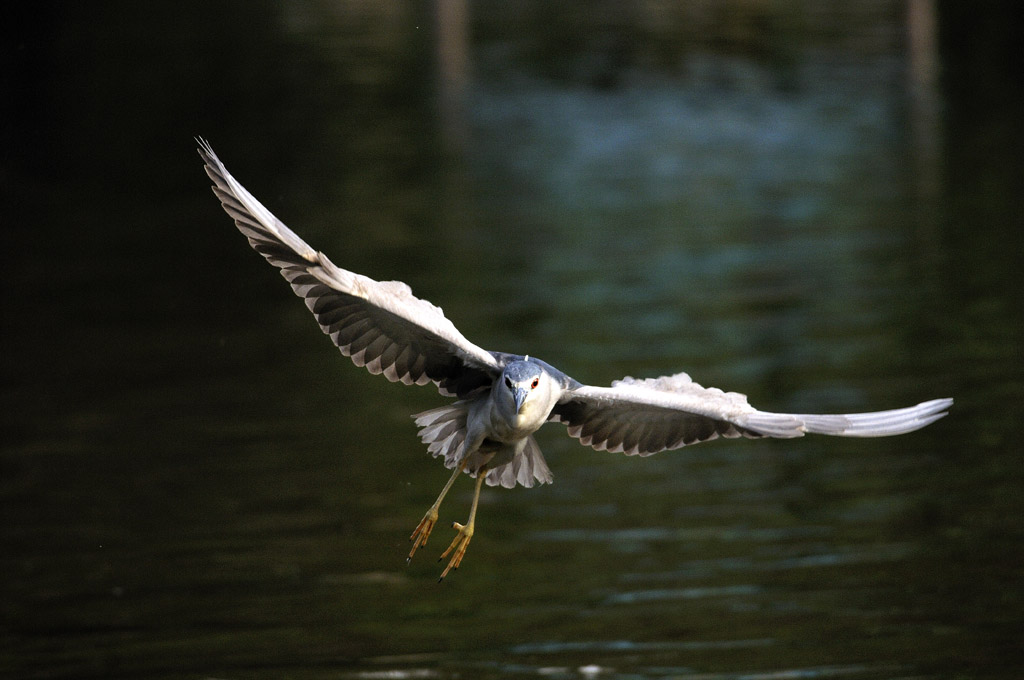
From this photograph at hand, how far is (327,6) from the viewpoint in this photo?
42.1m

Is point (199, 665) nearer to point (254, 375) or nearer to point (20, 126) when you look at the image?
point (254, 375)

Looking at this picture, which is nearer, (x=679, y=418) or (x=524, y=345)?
(x=679, y=418)

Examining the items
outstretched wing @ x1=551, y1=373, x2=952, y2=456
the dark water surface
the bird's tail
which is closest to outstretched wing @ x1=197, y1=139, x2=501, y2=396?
outstretched wing @ x1=551, y1=373, x2=952, y2=456

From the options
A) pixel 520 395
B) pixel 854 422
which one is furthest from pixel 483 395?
pixel 854 422

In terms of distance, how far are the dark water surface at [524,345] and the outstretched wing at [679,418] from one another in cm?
401

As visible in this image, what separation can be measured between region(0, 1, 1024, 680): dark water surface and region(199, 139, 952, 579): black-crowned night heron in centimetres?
411

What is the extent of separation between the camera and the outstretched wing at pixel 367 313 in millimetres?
6078

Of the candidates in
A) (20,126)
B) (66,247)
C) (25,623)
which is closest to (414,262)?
(66,247)

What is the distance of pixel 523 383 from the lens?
Answer: 5.83 metres

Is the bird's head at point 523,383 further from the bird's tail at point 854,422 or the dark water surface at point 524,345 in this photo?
the dark water surface at point 524,345

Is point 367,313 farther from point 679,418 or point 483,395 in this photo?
point 679,418

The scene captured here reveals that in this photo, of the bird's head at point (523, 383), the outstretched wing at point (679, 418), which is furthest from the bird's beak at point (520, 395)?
the outstretched wing at point (679, 418)

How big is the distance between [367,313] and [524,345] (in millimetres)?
10517

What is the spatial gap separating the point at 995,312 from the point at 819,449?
184 inches
